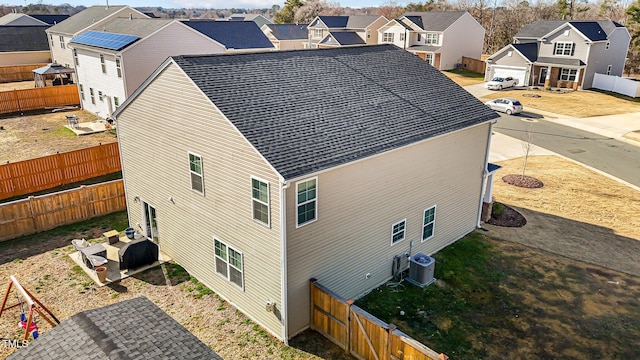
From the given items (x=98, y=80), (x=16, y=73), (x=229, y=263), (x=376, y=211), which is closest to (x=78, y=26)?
(x=98, y=80)

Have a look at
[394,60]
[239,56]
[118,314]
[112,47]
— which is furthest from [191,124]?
[112,47]

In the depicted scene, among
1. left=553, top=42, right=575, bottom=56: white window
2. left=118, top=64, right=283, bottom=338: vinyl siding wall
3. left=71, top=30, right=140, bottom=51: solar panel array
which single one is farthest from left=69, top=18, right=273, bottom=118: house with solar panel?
left=553, top=42, right=575, bottom=56: white window

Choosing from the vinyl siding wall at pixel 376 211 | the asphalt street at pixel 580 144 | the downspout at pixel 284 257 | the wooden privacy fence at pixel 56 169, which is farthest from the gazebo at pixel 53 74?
the downspout at pixel 284 257

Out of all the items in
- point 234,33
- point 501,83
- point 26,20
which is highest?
point 26,20

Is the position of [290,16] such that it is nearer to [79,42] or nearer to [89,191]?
[79,42]

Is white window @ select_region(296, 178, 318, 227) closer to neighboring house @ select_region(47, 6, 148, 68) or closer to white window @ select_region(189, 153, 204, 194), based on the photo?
white window @ select_region(189, 153, 204, 194)

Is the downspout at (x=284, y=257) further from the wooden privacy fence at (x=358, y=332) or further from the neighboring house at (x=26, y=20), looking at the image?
the neighboring house at (x=26, y=20)

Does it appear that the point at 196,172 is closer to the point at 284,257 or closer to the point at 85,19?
the point at 284,257
